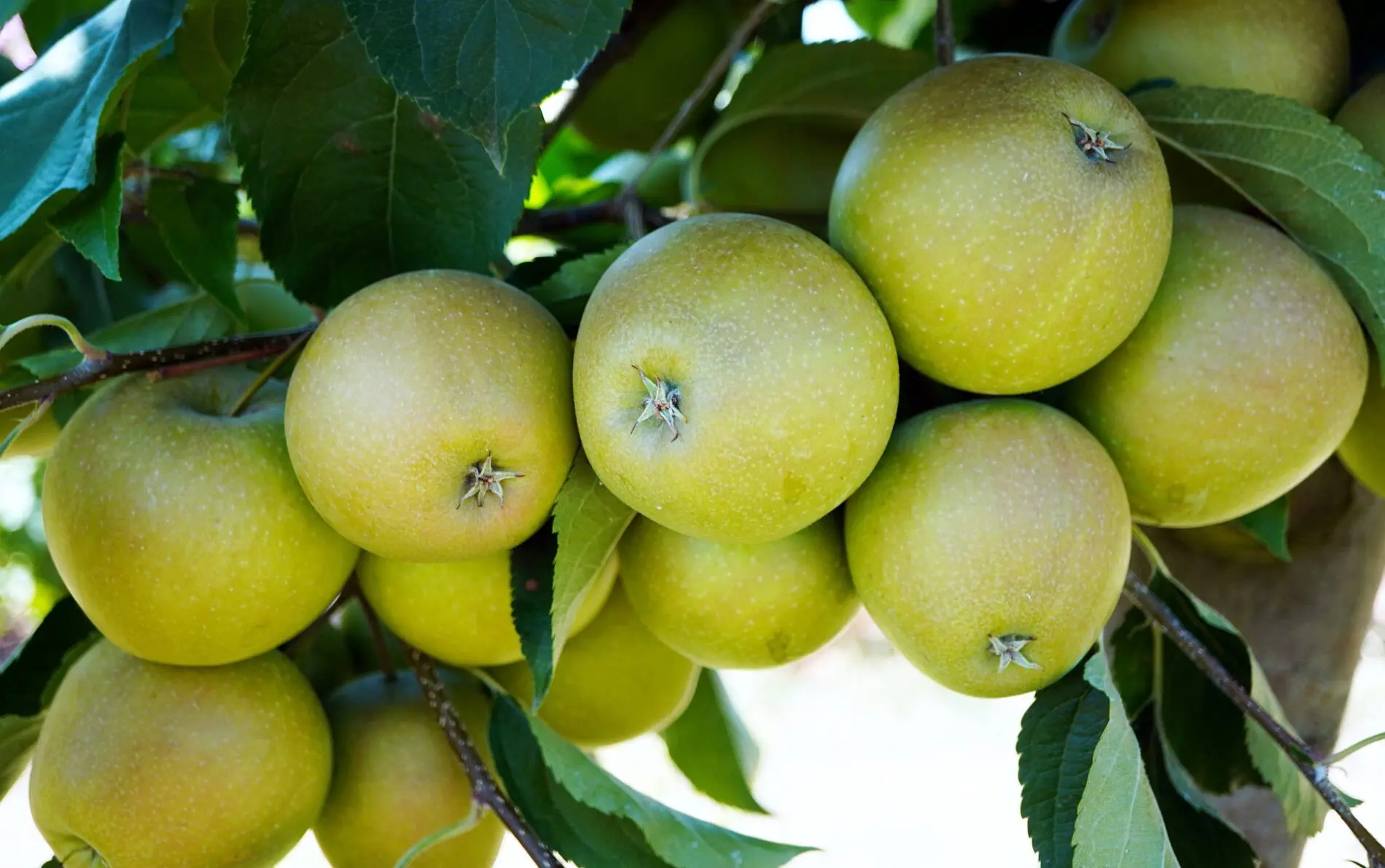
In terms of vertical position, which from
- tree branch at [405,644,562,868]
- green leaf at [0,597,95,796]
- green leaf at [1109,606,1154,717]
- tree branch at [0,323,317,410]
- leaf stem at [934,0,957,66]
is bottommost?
green leaf at [1109,606,1154,717]

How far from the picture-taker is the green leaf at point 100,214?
0.60m

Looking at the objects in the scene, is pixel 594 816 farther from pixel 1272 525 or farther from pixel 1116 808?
pixel 1272 525

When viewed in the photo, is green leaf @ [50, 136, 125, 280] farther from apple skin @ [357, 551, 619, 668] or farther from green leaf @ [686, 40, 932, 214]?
green leaf @ [686, 40, 932, 214]

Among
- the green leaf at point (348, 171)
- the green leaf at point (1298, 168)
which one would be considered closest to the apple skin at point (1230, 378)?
the green leaf at point (1298, 168)

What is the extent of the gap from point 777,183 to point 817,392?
0.44 metres

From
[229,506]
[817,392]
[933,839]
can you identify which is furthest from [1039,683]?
[933,839]

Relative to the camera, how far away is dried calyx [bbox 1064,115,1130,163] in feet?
1.92

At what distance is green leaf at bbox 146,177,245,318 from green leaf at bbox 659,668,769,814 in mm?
500

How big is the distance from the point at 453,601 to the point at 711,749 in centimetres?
41

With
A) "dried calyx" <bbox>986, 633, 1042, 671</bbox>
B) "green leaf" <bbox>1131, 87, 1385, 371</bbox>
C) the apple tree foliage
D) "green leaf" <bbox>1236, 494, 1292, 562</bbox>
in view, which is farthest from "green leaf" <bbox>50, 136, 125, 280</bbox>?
"green leaf" <bbox>1236, 494, 1292, 562</bbox>

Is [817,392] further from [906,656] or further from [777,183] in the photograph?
[777,183]

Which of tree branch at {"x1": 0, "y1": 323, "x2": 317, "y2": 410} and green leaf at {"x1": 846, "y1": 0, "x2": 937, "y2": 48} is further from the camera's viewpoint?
green leaf at {"x1": 846, "y1": 0, "x2": 937, "y2": 48}

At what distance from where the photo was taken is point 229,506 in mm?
632

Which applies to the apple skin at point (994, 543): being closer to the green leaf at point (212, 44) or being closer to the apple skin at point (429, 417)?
the apple skin at point (429, 417)
